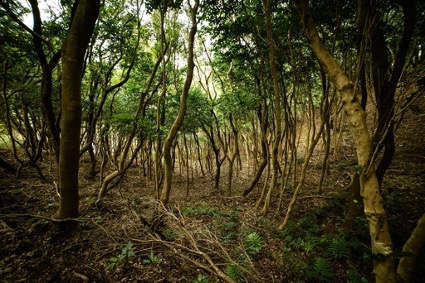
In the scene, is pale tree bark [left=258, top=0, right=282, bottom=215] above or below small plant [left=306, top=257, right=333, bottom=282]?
above

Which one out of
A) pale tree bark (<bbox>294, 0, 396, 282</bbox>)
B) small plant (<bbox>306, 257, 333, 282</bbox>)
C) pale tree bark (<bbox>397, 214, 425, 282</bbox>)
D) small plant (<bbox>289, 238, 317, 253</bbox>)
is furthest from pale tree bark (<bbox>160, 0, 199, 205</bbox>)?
pale tree bark (<bbox>397, 214, 425, 282</bbox>)

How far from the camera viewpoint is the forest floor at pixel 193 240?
3166mm

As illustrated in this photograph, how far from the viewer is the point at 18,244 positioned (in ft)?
10.9

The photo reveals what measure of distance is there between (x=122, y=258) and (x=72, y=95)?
3136 mm

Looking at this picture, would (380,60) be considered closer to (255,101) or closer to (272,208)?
(255,101)

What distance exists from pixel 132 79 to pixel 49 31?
3.57 metres

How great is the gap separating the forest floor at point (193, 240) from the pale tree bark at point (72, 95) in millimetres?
496

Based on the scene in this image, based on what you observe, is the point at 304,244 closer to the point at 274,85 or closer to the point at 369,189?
the point at 369,189

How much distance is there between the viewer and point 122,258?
3359 mm

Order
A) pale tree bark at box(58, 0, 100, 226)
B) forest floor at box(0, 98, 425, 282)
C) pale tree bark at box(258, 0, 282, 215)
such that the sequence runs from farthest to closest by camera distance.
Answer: pale tree bark at box(258, 0, 282, 215) → pale tree bark at box(58, 0, 100, 226) → forest floor at box(0, 98, 425, 282)

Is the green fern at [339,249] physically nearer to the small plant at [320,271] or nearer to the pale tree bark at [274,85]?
the small plant at [320,271]

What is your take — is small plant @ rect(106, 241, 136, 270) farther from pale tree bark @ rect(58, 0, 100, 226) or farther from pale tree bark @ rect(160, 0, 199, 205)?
pale tree bark @ rect(160, 0, 199, 205)

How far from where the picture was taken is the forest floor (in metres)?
3.17

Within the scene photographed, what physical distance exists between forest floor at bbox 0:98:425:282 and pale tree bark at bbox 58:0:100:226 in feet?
1.63
